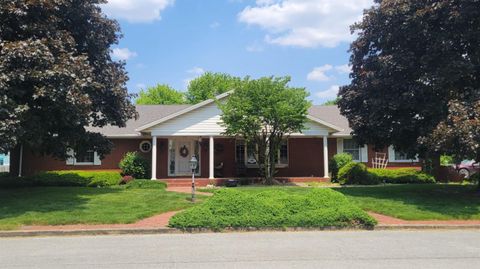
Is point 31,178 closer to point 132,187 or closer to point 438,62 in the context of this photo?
point 132,187

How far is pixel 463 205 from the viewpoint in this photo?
14.4 meters

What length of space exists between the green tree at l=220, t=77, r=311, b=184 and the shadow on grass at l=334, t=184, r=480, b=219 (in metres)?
5.36

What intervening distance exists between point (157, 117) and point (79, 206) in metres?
15.8

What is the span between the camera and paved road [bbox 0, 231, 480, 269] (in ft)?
25.0

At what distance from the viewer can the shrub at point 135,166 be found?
25062 mm

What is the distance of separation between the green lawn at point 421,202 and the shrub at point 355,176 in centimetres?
397

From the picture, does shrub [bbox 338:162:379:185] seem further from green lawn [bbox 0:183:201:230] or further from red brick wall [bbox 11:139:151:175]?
red brick wall [bbox 11:139:151:175]

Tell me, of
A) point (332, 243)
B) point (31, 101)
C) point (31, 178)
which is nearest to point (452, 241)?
point (332, 243)

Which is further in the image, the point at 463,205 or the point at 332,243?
the point at 463,205

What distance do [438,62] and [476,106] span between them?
2427 millimetres

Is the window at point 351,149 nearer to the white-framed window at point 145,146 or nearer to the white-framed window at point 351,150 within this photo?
the white-framed window at point 351,150

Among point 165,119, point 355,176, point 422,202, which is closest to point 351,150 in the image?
point 355,176

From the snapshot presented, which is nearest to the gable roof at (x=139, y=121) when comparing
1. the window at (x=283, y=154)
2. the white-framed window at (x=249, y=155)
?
the white-framed window at (x=249, y=155)

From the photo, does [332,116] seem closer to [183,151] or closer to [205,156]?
[205,156]
